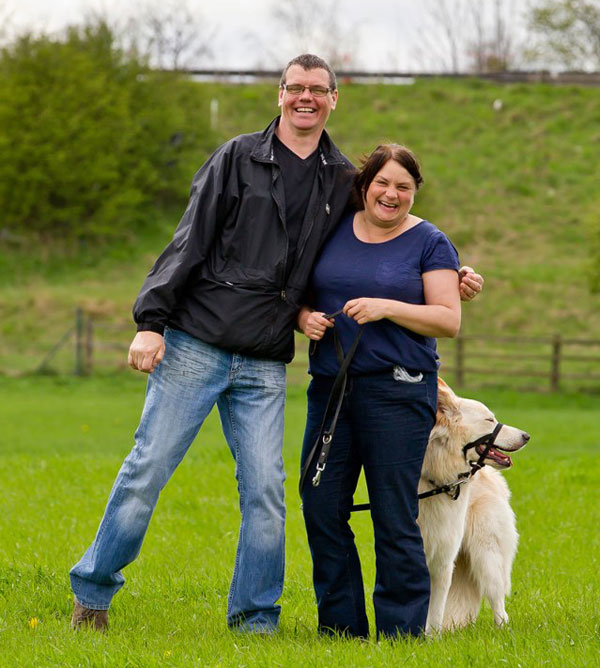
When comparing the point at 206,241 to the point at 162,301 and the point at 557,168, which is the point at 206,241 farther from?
the point at 557,168

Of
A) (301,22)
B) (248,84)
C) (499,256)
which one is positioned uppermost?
(301,22)

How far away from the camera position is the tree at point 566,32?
47844mm

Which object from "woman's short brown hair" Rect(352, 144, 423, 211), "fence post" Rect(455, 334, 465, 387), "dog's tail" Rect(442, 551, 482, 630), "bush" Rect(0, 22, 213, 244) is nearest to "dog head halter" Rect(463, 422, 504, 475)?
"dog's tail" Rect(442, 551, 482, 630)

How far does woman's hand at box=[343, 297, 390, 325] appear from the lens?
4246 mm

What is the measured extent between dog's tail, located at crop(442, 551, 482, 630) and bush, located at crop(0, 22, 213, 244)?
88.0 ft

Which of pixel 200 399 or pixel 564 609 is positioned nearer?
pixel 200 399

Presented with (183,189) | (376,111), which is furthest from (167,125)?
(376,111)

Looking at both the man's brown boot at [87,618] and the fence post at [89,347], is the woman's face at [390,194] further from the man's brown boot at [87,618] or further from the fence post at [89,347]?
the fence post at [89,347]

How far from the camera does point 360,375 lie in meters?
4.41

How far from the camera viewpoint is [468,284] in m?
4.52

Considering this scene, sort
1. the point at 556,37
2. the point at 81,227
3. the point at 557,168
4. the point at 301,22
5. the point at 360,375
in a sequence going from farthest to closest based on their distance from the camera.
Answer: the point at 301,22, the point at 556,37, the point at 557,168, the point at 81,227, the point at 360,375

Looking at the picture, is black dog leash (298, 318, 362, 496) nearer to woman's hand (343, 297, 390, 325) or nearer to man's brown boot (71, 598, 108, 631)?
woman's hand (343, 297, 390, 325)

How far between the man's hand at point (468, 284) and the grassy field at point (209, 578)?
1.50m

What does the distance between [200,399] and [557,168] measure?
35655mm
